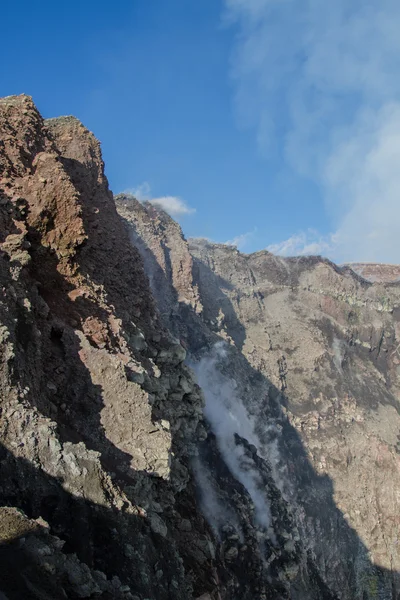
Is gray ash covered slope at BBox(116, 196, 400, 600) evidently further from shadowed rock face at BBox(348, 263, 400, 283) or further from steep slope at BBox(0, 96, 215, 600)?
shadowed rock face at BBox(348, 263, 400, 283)

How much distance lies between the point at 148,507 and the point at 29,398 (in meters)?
3.60

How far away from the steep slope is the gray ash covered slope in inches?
236

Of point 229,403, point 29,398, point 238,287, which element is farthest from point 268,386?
point 29,398

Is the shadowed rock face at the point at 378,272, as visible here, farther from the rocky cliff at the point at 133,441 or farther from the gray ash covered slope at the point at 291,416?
the rocky cliff at the point at 133,441

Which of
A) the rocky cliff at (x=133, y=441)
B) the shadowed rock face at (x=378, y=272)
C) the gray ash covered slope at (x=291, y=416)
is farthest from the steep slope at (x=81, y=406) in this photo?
the shadowed rock face at (x=378, y=272)

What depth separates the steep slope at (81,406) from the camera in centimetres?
645

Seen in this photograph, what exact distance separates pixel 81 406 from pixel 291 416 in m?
39.5

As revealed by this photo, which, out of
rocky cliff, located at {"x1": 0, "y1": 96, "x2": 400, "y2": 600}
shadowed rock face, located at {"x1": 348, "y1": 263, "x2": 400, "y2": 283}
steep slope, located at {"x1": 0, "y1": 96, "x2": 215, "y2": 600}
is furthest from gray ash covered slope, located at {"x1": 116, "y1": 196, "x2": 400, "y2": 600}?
shadowed rock face, located at {"x1": 348, "y1": 263, "x2": 400, "y2": 283}

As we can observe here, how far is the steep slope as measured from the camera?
6.45 metres

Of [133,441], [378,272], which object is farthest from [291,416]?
[378,272]

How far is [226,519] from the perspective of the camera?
703 inches

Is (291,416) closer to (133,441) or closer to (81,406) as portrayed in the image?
(133,441)

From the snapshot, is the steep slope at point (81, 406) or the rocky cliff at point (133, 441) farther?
the rocky cliff at point (133, 441)

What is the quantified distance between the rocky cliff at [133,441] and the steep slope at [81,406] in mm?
36
